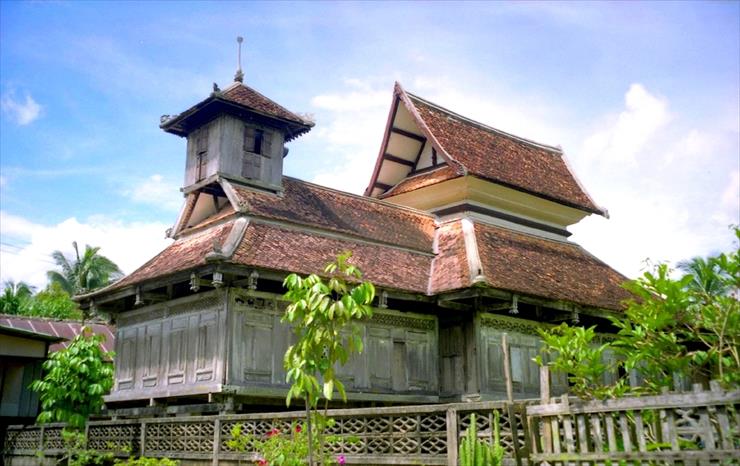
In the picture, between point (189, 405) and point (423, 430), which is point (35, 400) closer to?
point (189, 405)

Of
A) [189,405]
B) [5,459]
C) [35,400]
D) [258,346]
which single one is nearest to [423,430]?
[258,346]

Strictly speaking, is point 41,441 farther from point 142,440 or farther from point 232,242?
point 232,242

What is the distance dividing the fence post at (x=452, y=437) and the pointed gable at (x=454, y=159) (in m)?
12.2

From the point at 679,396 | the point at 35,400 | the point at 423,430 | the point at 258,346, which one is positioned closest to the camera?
the point at 679,396

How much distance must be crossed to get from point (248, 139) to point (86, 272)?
31.6 meters

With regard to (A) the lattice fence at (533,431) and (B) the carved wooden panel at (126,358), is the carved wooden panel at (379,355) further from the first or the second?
(B) the carved wooden panel at (126,358)

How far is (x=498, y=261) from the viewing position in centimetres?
2064

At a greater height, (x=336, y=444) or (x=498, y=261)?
(x=498, y=261)

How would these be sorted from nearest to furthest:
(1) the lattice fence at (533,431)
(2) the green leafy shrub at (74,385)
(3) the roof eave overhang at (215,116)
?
1. (1) the lattice fence at (533,431)
2. (2) the green leafy shrub at (74,385)
3. (3) the roof eave overhang at (215,116)

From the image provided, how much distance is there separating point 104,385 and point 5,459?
5.06m

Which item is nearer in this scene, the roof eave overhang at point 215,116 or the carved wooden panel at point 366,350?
the carved wooden panel at point 366,350

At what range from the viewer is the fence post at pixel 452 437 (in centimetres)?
1087

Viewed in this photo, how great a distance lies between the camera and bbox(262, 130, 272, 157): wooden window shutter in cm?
2064

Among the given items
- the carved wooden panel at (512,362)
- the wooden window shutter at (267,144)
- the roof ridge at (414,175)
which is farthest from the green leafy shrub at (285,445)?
the roof ridge at (414,175)
